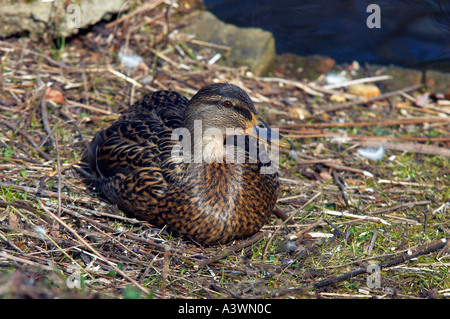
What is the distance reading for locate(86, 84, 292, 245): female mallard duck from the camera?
4.11 meters

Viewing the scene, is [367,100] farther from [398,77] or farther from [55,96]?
→ [55,96]

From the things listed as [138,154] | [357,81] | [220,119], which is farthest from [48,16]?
[357,81]

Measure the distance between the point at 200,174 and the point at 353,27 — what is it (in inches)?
174

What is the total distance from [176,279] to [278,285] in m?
0.74

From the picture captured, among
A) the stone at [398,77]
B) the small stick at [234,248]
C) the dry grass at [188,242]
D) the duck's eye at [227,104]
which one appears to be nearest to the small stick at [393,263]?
the dry grass at [188,242]

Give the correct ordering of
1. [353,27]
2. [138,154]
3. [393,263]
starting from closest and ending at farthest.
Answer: [393,263], [138,154], [353,27]

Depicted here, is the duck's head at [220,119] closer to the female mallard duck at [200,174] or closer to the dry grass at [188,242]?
the female mallard duck at [200,174]

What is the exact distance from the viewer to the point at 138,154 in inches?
175

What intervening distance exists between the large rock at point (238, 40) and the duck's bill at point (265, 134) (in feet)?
9.80

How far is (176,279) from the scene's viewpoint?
375cm

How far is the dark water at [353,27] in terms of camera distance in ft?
24.2

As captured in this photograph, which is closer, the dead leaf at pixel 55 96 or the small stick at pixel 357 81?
the dead leaf at pixel 55 96

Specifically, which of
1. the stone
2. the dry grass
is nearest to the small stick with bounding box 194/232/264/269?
the dry grass
